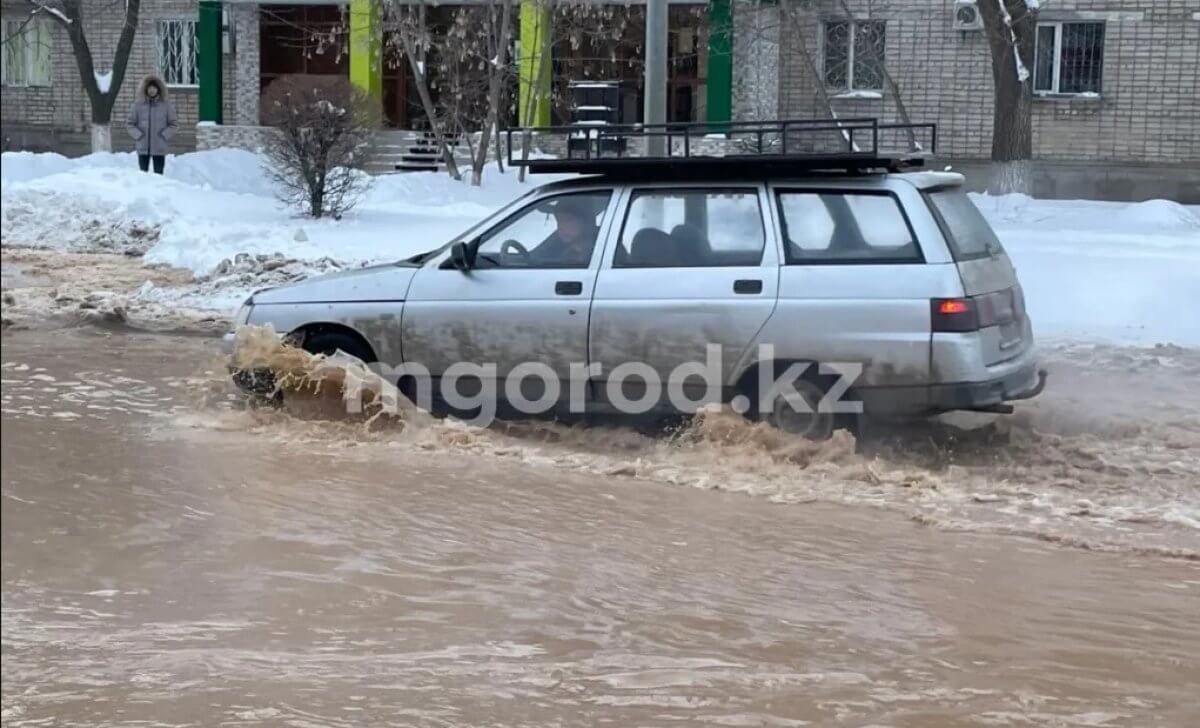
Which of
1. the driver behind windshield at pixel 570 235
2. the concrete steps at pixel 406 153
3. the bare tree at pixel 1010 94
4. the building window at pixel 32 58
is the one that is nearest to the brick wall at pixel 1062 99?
the bare tree at pixel 1010 94

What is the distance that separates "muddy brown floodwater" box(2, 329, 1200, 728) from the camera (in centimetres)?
461

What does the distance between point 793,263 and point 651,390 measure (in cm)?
98

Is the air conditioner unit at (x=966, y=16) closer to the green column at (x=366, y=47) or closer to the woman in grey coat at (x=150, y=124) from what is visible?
the green column at (x=366, y=47)

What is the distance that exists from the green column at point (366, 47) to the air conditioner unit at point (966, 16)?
9.23 m

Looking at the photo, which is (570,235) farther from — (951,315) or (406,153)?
(406,153)

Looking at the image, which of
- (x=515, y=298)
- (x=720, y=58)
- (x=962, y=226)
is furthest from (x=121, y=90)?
(x=962, y=226)

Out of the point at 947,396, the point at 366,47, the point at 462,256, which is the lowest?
the point at 947,396

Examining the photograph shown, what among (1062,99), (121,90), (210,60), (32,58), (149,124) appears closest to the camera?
(149,124)

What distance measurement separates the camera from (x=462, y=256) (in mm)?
7812

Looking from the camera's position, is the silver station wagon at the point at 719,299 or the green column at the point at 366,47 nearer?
the silver station wagon at the point at 719,299

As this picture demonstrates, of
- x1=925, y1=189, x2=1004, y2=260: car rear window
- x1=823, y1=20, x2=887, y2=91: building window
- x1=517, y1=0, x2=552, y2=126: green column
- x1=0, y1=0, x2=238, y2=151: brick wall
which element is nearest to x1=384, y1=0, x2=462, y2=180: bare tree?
x1=517, y1=0, x2=552, y2=126: green column

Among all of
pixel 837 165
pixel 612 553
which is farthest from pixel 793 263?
pixel 612 553

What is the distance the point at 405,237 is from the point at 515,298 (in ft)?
26.6

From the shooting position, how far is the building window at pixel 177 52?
96.1ft
